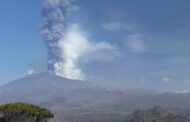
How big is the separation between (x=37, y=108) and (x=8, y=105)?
5.22 meters

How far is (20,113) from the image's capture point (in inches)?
2562

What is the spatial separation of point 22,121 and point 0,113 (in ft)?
12.0

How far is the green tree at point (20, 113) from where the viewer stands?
Result: 210 ft

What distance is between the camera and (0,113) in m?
64.6

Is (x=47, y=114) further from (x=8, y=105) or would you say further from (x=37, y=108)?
(x=8, y=105)

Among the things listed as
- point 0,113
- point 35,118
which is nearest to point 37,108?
point 35,118

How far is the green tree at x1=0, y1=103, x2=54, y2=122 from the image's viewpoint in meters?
64.1

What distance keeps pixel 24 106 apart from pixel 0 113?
3.87 m

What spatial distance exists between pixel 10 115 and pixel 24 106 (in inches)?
108

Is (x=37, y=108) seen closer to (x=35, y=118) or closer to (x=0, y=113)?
(x=35, y=118)

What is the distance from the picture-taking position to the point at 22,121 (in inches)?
2549

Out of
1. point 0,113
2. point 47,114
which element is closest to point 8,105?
point 0,113

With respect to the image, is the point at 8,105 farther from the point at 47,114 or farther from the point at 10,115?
the point at 47,114

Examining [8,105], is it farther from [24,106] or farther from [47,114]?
[47,114]
